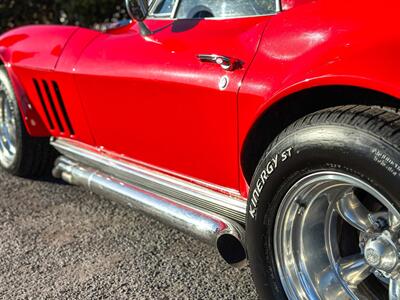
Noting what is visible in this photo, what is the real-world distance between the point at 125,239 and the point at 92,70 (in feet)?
3.30

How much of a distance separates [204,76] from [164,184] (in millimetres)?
707

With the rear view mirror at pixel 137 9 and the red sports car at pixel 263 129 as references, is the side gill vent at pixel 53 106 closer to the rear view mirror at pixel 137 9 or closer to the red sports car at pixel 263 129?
the red sports car at pixel 263 129

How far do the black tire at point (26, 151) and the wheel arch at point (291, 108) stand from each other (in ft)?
7.53

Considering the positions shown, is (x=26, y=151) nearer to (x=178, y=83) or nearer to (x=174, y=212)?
(x=174, y=212)

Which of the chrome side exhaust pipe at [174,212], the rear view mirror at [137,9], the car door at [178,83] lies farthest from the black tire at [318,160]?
the rear view mirror at [137,9]

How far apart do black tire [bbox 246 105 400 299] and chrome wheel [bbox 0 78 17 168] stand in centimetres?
262

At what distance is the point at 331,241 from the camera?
2.21m

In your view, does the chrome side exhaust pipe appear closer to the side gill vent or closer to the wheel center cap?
the side gill vent

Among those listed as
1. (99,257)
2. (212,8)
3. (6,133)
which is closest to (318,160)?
(212,8)

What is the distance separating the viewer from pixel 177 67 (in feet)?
8.32

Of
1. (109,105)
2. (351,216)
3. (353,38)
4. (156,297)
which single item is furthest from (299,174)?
(109,105)

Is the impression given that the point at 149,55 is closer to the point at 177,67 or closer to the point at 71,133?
the point at 177,67

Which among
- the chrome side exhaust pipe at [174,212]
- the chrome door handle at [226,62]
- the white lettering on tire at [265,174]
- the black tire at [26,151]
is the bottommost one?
the black tire at [26,151]

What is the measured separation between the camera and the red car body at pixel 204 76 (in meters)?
1.88
